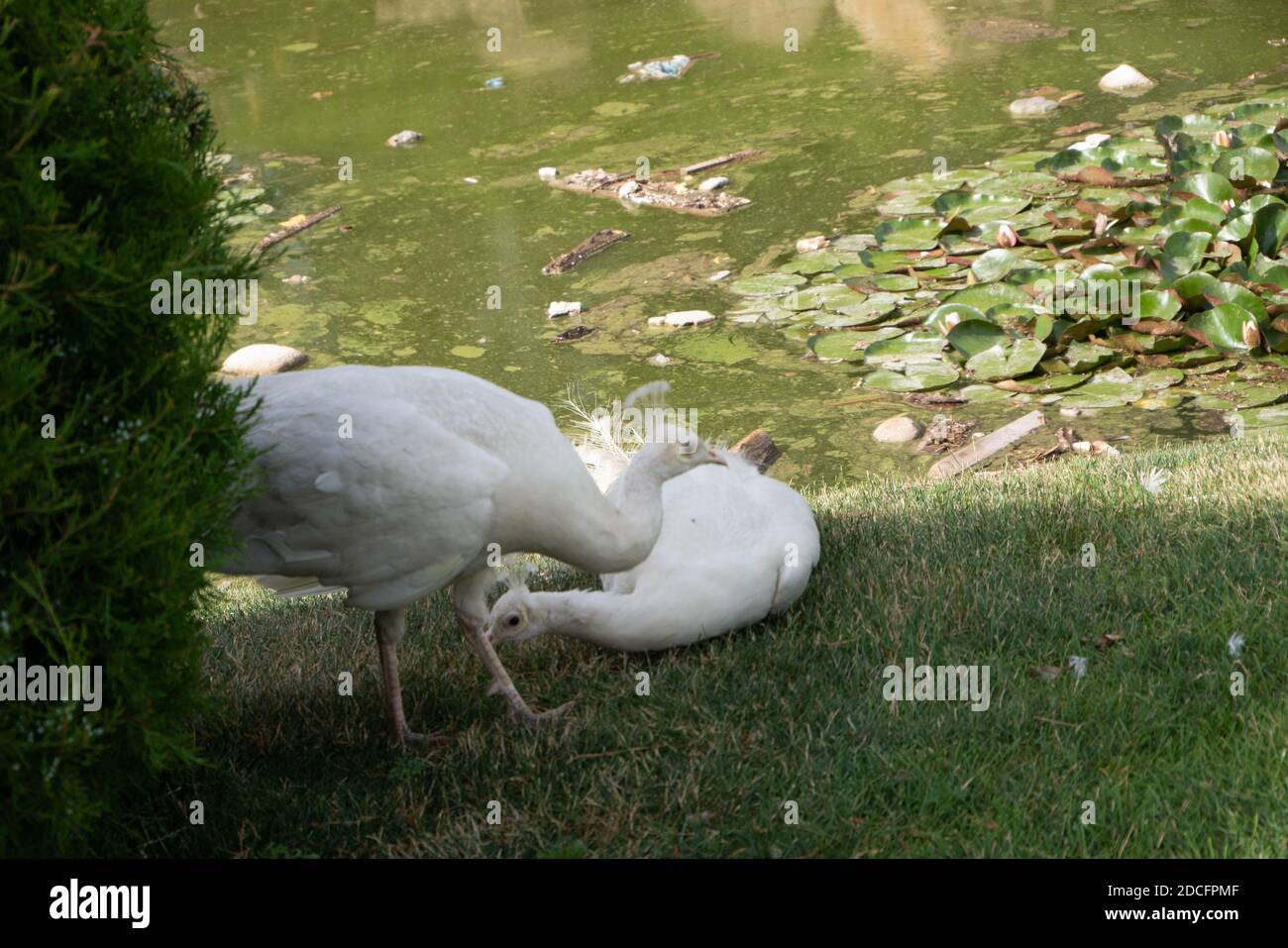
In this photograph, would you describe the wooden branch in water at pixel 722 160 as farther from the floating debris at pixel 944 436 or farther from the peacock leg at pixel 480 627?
the peacock leg at pixel 480 627

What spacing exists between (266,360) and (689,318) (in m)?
2.35

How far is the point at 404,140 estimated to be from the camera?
10641 mm

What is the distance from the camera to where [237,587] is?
598 centimetres

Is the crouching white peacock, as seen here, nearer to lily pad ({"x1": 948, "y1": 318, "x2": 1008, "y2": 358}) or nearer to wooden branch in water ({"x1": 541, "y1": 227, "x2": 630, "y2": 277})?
lily pad ({"x1": 948, "y1": 318, "x2": 1008, "y2": 358})

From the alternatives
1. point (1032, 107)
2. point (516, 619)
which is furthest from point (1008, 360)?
point (1032, 107)

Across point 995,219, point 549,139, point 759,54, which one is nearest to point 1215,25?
point 759,54

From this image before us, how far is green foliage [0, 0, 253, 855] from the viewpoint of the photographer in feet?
7.67

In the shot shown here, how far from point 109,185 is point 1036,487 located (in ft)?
11.1

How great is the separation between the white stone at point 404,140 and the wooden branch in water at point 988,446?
6024mm

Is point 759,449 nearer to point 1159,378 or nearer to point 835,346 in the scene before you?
point 835,346

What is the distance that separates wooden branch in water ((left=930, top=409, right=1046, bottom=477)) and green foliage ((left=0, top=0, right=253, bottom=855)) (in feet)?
12.9

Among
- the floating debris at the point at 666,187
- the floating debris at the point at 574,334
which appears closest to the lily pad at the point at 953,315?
the floating debris at the point at 574,334
